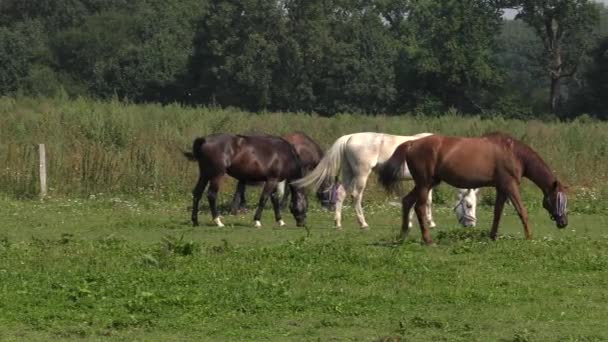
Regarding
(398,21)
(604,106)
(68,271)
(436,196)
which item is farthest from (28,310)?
(398,21)

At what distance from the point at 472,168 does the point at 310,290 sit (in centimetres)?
498

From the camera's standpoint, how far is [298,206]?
764 inches

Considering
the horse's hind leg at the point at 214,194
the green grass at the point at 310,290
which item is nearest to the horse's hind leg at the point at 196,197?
the horse's hind leg at the point at 214,194

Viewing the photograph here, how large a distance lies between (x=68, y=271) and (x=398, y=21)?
237 feet

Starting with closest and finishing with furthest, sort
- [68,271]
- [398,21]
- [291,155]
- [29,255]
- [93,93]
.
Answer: [68,271], [29,255], [291,155], [93,93], [398,21]

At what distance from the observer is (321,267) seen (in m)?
12.5

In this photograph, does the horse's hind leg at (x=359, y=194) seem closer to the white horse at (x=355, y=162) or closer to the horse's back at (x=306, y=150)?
the white horse at (x=355, y=162)

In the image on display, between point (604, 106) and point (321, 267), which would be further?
point (604, 106)

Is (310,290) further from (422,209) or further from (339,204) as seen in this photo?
(339,204)

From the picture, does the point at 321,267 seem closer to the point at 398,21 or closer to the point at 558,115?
the point at 558,115

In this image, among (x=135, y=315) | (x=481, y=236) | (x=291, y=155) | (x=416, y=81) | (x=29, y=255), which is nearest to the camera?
(x=135, y=315)

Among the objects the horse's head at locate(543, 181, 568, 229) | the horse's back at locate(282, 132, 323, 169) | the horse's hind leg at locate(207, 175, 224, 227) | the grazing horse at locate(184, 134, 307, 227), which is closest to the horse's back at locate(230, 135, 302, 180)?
the grazing horse at locate(184, 134, 307, 227)

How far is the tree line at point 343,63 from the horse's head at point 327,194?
1388 inches

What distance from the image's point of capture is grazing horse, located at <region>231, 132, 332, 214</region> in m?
21.0
